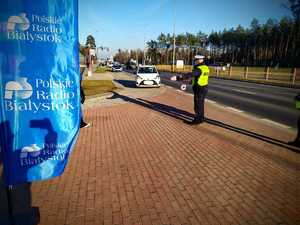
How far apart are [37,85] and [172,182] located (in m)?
2.48

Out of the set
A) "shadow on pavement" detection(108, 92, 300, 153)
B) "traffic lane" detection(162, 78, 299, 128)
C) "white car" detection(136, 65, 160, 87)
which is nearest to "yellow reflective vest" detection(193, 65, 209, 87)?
"shadow on pavement" detection(108, 92, 300, 153)

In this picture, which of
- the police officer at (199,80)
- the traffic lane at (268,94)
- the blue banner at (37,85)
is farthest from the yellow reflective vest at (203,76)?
the traffic lane at (268,94)

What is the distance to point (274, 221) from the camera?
3.08 m

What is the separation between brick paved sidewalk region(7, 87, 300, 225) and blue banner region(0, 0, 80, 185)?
0.86 m

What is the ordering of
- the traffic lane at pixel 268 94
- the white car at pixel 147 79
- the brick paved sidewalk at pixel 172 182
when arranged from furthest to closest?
the white car at pixel 147 79
the traffic lane at pixel 268 94
the brick paved sidewalk at pixel 172 182

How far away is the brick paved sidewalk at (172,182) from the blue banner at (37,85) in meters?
0.86

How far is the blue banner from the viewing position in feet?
7.88

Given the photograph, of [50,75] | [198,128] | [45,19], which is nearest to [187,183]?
[50,75]

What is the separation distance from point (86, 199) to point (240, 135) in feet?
15.4

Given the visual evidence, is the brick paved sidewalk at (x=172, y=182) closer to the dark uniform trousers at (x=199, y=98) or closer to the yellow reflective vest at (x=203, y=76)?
the dark uniform trousers at (x=199, y=98)

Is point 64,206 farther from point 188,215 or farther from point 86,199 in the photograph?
point 188,215

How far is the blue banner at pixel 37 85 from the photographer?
7.88 feet

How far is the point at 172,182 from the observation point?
4.01 m

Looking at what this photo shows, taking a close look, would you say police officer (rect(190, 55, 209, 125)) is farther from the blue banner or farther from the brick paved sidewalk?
the blue banner
